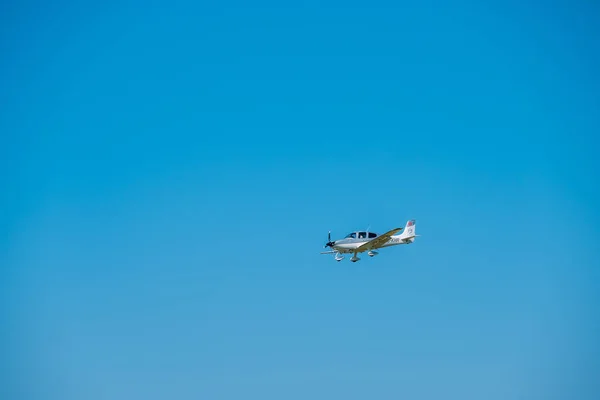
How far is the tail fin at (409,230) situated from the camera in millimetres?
75625

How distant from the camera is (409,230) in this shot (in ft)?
250

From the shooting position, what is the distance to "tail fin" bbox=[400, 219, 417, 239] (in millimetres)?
75625

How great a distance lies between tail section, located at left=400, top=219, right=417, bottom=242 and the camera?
7556cm

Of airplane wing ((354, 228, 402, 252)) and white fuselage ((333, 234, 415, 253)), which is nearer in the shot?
airplane wing ((354, 228, 402, 252))

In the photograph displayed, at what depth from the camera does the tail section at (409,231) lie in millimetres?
75562

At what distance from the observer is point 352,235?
73.6 m

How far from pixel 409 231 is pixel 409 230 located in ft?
0.41

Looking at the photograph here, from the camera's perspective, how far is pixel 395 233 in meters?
70.5

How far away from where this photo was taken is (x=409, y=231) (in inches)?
3002

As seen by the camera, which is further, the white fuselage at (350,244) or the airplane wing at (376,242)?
the white fuselage at (350,244)

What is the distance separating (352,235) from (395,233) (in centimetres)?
518
